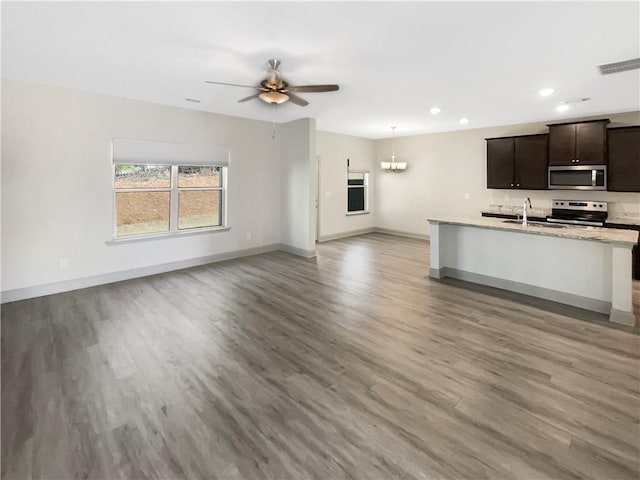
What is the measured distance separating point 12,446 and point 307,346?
2.05 metres

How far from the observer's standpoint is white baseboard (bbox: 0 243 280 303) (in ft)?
13.9

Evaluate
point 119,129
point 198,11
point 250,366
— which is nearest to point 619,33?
A: point 198,11

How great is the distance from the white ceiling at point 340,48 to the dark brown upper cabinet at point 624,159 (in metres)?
0.62

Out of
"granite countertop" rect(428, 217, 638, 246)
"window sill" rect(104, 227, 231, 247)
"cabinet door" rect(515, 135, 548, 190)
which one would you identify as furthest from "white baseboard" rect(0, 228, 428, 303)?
"cabinet door" rect(515, 135, 548, 190)

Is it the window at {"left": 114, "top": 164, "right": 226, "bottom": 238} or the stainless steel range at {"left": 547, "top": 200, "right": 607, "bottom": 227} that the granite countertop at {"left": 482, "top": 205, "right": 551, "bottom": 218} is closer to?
the stainless steel range at {"left": 547, "top": 200, "right": 607, "bottom": 227}

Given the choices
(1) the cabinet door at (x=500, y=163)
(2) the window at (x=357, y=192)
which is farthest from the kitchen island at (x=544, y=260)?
(2) the window at (x=357, y=192)

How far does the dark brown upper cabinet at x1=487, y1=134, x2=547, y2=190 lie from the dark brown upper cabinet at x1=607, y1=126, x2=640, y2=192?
96 centimetres

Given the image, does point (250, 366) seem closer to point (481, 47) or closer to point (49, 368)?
point (49, 368)

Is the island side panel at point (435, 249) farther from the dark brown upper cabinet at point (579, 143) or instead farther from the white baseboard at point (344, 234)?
the white baseboard at point (344, 234)

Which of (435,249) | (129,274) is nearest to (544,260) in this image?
(435,249)

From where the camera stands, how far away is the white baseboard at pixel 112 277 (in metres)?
4.22

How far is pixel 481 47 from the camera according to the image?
3.09 m

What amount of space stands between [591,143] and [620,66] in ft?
8.55

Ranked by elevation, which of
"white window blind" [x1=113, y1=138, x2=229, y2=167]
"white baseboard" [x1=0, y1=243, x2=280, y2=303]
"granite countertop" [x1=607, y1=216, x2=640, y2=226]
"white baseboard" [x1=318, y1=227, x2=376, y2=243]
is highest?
"white window blind" [x1=113, y1=138, x2=229, y2=167]
